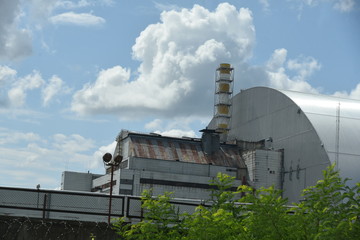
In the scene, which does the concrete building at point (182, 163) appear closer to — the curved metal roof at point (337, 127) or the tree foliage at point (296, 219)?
the curved metal roof at point (337, 127)

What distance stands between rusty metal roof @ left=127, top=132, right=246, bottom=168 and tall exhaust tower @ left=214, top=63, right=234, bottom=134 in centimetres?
773

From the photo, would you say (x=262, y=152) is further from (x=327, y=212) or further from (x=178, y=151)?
(x=327, y=212)

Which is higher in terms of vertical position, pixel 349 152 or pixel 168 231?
pixel 349 152

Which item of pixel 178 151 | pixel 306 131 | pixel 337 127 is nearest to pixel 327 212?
pixel 337 127

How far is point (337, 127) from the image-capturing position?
6241cm

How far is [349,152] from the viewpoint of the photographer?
60.7 metres

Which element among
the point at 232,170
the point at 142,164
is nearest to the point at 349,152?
the point at 232,170

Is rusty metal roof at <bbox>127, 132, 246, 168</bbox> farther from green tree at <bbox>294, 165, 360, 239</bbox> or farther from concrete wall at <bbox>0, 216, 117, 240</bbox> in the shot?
green tree at <bbox>294, 165, 360, 239</bbox>

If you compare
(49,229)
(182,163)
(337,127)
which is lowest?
(49,229)

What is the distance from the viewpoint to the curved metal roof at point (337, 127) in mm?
60094

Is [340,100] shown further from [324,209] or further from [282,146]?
[324,209]

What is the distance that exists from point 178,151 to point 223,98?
14.0m

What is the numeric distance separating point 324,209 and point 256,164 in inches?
2159

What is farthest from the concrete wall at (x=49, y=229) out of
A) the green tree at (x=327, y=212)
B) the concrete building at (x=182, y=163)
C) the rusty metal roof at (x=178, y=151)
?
the rusty metal roof at (x=178, y=151)
